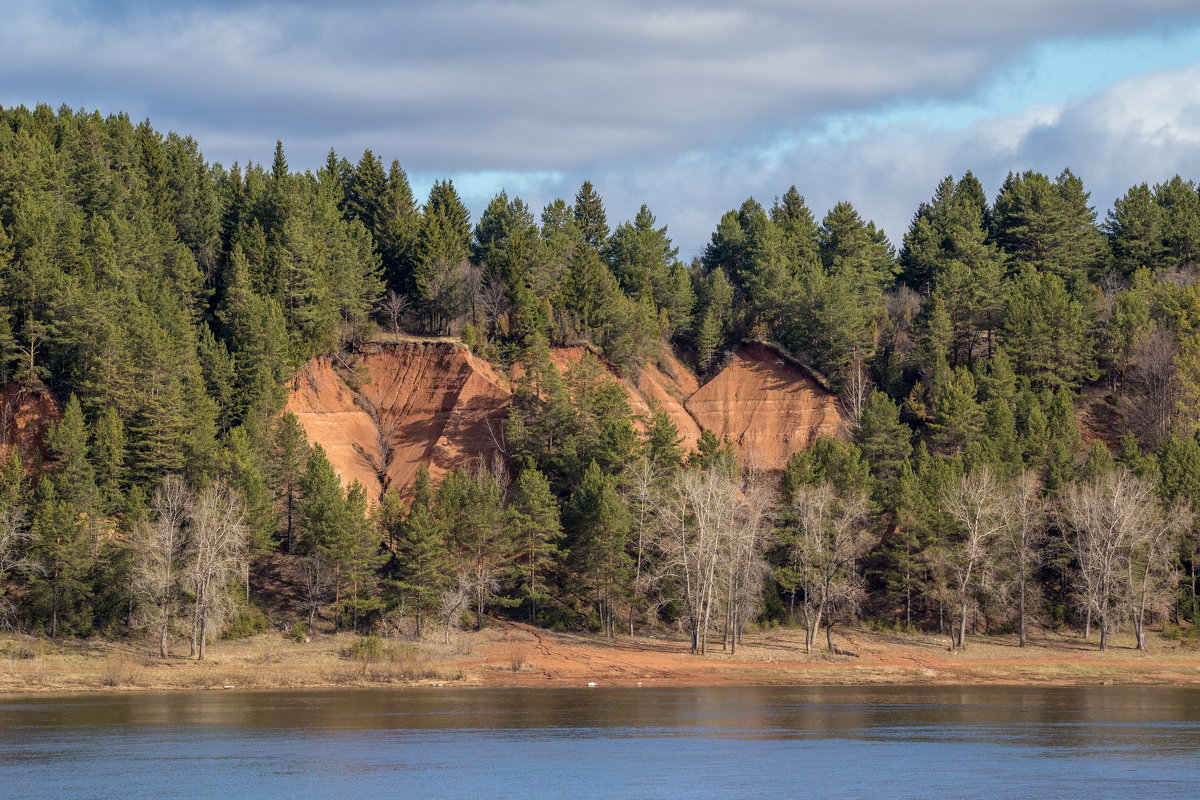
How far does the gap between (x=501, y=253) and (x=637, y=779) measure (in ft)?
269

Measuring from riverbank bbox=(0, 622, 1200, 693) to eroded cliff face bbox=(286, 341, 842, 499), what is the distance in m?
20.7

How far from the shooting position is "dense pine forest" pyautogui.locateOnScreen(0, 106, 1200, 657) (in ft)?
290

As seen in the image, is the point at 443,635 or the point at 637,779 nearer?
the point at 637,779

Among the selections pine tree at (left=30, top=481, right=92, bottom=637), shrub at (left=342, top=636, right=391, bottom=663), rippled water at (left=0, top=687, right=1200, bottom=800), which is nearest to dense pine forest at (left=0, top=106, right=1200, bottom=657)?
pine tree at (left=30, top=481, right=92, bottom=637)

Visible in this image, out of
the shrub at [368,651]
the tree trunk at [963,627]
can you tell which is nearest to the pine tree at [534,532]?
the shrub at [368,651]

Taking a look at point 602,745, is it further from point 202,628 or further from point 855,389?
point 855,389

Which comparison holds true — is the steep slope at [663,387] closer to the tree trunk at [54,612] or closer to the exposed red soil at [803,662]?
the exposed red soil at [803,662]

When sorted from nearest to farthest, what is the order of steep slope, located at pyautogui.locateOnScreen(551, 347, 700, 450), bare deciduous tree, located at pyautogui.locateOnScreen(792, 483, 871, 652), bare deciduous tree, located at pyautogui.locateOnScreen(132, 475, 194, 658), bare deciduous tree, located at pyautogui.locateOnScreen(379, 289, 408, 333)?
bare deciduous tree, located at pyautogui.locateOnScreen(132, 475, 194, 658), bare deciduous tree, located at pyautogui.locateOnScreen(792, 483, 871, 652), steep slope, located at pyautogui.locateOnScreen(551, 347, 700, 450), bare deciduous tree, located at pyautogui.locateOnScreen(379, 289, 408, 333)

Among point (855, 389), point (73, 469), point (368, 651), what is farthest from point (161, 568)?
point (855, 389)

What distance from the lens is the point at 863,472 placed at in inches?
3797

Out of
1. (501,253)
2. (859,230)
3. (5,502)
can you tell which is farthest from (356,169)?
(5,502)

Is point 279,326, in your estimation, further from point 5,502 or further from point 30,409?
point 5,502

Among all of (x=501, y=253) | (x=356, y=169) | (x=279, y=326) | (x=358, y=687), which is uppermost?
(x=356, y=169)

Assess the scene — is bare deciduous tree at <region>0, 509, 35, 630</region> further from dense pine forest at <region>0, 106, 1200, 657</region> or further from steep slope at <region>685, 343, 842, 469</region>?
steep slope at <region>685, 343, 842, 469</region>
